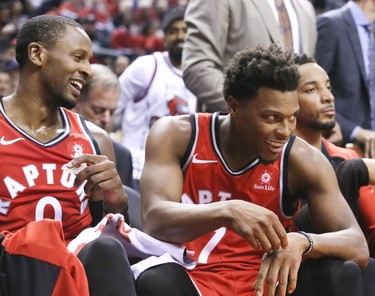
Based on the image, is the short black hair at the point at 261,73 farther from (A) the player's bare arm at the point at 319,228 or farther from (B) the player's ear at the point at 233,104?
(A) the player's bare arm at the point at 319,228

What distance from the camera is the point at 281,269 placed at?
117 inches

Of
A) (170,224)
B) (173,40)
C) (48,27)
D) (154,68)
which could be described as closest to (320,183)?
(170,224)

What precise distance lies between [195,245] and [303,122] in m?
1.19

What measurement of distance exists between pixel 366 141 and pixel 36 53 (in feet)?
7.31

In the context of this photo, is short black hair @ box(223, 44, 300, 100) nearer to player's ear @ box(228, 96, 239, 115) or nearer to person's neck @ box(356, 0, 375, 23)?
player's ear @ box(228, 96, 239, 115)

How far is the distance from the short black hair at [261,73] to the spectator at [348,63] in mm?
1931

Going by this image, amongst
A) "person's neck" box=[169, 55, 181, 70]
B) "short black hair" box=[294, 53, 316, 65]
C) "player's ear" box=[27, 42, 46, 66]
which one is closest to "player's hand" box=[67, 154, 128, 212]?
"player's ear" box=[27, 42, 46, 66]

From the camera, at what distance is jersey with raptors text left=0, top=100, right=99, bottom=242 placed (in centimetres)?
325

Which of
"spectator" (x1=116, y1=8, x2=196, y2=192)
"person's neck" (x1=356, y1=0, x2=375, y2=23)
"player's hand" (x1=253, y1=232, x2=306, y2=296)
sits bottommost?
"spectator" (x1=116, y1=8, x2=196, y2=192)

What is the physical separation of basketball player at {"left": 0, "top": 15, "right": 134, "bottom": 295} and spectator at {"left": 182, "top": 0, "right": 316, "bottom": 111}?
1.04 m

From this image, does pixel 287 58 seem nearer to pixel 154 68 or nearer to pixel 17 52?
pixel 17 52

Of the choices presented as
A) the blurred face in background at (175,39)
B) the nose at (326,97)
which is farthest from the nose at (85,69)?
the blurred face in background at (175,39)

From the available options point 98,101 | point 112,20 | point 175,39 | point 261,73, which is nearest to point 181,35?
point 175,39

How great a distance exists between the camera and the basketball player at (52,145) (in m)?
3.24
